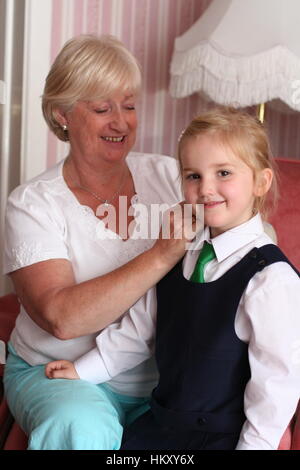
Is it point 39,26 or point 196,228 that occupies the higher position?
point 39,26

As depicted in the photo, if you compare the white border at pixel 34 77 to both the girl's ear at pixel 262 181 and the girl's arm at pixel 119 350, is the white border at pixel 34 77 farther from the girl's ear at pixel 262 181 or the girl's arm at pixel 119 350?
the girl's ear at pixel 262 181

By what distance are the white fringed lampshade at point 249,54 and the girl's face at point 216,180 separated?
879 mm

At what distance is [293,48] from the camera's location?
2400mm

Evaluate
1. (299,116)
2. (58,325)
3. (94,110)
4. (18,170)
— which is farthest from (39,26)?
(58,325)

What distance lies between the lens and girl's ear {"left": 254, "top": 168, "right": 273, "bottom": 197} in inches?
61.1

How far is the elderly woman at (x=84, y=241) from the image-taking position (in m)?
1.65

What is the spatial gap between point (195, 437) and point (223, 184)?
0.50 meters

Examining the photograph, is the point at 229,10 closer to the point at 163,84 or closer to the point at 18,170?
the point at 163,84

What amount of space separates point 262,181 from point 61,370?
0.60 meters

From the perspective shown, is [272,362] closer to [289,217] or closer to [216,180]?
[216,180]

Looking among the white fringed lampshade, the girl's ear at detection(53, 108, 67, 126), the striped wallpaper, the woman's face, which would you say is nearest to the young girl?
the woman's face

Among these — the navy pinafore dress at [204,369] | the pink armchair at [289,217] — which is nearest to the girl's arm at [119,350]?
the navy pinafore dress at [204,369]

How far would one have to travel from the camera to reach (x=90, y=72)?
190 centimetres

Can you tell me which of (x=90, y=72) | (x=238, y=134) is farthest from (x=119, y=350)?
(x=90, y=72)
